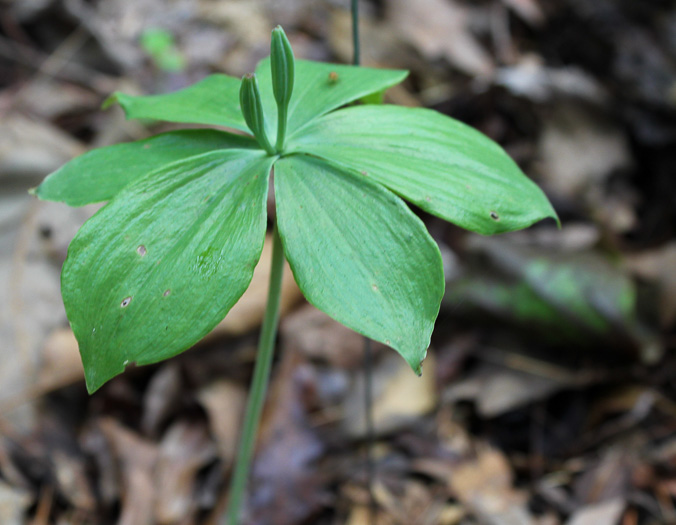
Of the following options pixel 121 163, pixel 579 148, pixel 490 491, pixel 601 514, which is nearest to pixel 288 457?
pixel 490 491

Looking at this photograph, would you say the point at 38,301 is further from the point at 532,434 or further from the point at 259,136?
the point at 532,434

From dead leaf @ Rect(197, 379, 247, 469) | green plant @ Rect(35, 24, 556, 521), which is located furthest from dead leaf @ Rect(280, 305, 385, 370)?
green plant @ Rect(35, 24, 556, 521)

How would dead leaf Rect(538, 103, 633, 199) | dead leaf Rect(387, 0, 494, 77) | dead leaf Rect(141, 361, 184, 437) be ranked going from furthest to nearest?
1. dead leaf Rect(387, 0, 494, 77)
2. dead leaf Rect(538, 103, 633, 199)
3. dead leaf Rect(141, 361, 184, 437)

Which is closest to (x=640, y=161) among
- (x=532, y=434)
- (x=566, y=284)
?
(x=566, y=284)

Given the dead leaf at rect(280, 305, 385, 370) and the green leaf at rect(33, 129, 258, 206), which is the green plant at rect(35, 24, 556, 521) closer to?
the green leaf at rect(33, 129, 258, 206)

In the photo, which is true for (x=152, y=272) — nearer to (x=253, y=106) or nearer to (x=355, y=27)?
(x=253, y=106)

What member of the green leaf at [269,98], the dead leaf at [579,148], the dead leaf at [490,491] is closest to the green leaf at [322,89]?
the green leaf at [269,98]
